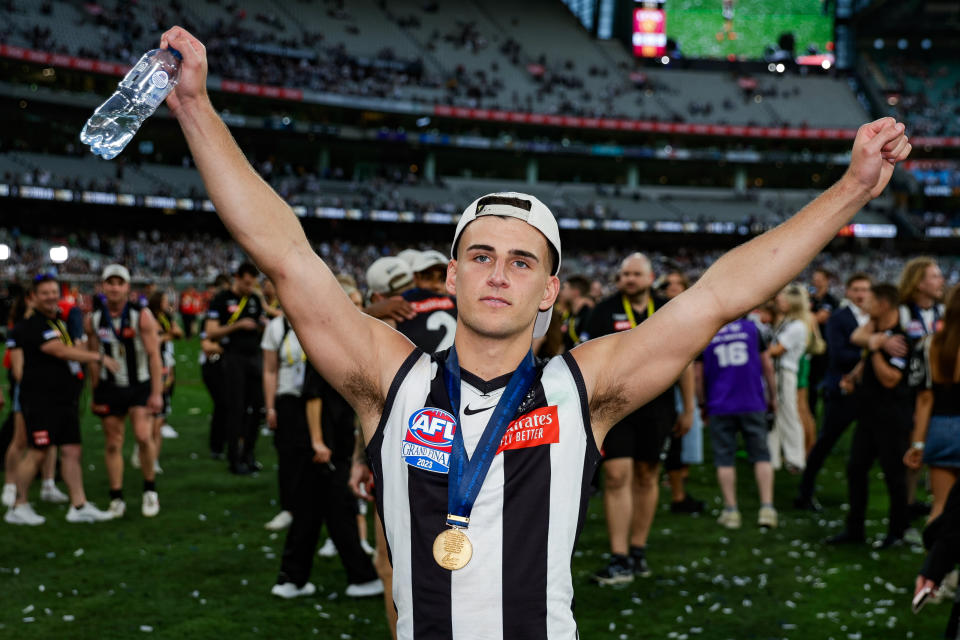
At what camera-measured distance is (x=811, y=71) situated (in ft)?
219

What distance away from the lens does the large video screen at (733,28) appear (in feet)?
214

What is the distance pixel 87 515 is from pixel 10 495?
0.86 metres

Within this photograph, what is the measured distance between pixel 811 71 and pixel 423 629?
72141 millimetres

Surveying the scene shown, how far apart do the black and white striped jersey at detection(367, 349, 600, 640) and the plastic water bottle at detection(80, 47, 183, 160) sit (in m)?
0.93

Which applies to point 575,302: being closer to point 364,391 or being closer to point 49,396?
point 49,396

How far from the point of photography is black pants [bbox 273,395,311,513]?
20.6ft

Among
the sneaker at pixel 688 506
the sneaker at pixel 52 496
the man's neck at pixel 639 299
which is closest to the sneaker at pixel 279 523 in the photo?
the sneaker at pixel 52 496

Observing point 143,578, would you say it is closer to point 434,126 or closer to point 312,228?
point 312,228

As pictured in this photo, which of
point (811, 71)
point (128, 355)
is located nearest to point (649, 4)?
point (811, 71)

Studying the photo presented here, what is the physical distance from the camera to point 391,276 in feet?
17.7

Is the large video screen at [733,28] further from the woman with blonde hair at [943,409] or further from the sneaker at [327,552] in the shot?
the woman with blonde hair at [943,409]

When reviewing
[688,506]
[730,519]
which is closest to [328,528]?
[730,519]

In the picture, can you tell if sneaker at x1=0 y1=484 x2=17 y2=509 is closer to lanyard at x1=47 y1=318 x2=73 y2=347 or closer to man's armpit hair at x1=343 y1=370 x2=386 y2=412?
lanyard at x1=47 y1=318 x2=73 y2=347

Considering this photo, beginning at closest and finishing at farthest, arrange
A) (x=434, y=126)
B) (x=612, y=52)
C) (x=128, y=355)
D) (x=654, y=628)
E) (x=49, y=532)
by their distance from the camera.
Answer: (x=654, y=628)
(x=49, y=532)
(x=128, y=355)
(x=434, y=126)
(x=612, y=52)
